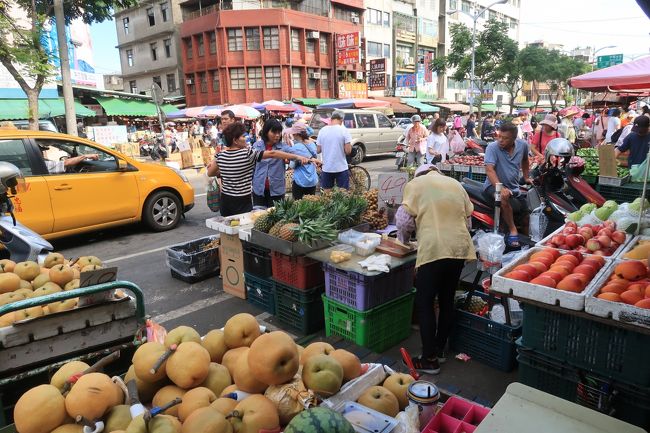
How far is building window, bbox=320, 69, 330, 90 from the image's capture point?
38575mm

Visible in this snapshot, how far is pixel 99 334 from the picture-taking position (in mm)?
2688

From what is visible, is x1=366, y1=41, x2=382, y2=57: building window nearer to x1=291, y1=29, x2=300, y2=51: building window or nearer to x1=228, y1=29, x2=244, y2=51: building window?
x1=291, y1=29, x2=300, y2=51: building window

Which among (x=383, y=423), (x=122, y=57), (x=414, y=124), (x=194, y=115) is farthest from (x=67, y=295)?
(x=122, y=57)

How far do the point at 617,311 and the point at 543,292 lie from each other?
419mm

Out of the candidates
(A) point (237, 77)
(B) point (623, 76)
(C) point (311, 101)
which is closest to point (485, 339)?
(B) point (623, 76)

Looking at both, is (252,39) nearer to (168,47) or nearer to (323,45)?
(323,45)

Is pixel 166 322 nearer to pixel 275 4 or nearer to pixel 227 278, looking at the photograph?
pixel 227 278

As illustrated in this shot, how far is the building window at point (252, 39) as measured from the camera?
35.2 metres

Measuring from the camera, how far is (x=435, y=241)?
3471mm

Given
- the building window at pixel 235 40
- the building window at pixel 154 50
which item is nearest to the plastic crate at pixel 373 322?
the building window at pixel 235 40

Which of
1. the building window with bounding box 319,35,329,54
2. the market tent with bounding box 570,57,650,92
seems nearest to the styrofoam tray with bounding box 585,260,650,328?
the market tent with bounding box 570,57,650,92

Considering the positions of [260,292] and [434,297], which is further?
[260,292]

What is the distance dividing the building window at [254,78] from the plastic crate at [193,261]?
3202 cm

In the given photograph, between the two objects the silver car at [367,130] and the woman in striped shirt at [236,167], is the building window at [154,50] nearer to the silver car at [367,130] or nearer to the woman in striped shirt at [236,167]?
the silver car at [367,130]
